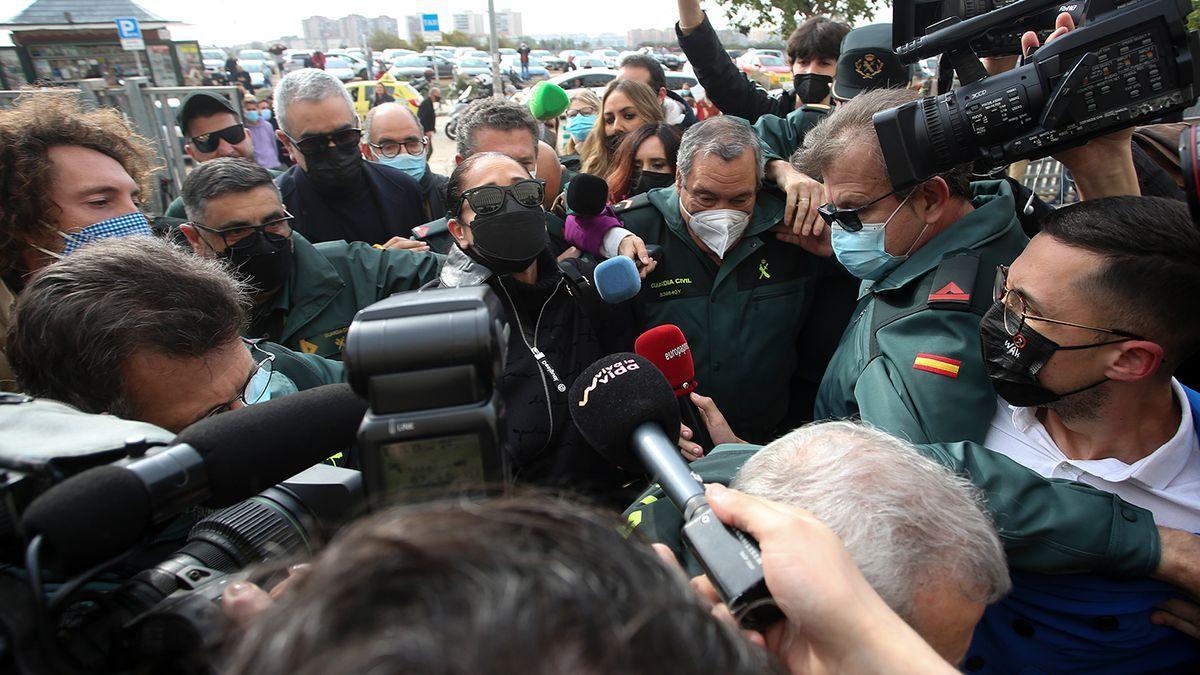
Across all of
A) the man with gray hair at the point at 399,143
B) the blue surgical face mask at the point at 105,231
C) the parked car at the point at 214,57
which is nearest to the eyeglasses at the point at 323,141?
the man with gray hair at the point at 399,143

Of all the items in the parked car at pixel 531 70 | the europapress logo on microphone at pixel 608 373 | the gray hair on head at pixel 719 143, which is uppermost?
the gray hair on head at pixel 719 143

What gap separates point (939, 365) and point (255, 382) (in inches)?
70.1

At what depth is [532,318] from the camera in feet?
8.13

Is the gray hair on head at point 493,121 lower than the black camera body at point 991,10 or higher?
lower

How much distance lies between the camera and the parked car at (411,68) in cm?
3217

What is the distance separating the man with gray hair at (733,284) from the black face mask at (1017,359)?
963 millimetres

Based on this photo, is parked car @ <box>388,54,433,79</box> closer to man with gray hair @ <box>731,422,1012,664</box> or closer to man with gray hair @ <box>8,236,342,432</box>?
man with gray hair @ <box>8,236,342,432</box>

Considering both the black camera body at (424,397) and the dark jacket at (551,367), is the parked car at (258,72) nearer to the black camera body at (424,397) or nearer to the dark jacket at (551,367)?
the dark jacket at (551,367)

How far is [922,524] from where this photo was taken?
46.9 inches

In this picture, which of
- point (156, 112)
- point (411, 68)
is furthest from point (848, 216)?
point (411, 68)

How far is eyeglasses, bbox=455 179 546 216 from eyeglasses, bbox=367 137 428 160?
2196 mm

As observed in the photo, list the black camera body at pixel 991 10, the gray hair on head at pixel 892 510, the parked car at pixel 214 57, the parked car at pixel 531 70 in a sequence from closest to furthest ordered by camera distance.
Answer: the gray hair on head at pixel 892 510 → the black camera body at pixel 991 10 → the parked car at pixel 531 70 → the parked car at pixel 214 57

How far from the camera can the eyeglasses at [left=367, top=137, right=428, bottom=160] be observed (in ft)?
14.4

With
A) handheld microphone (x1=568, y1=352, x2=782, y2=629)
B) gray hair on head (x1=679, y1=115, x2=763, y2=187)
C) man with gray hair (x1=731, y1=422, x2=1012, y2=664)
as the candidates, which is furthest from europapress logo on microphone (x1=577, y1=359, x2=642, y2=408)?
gray hair on head (x1=679, y1=115, x2=763, y2=187)
